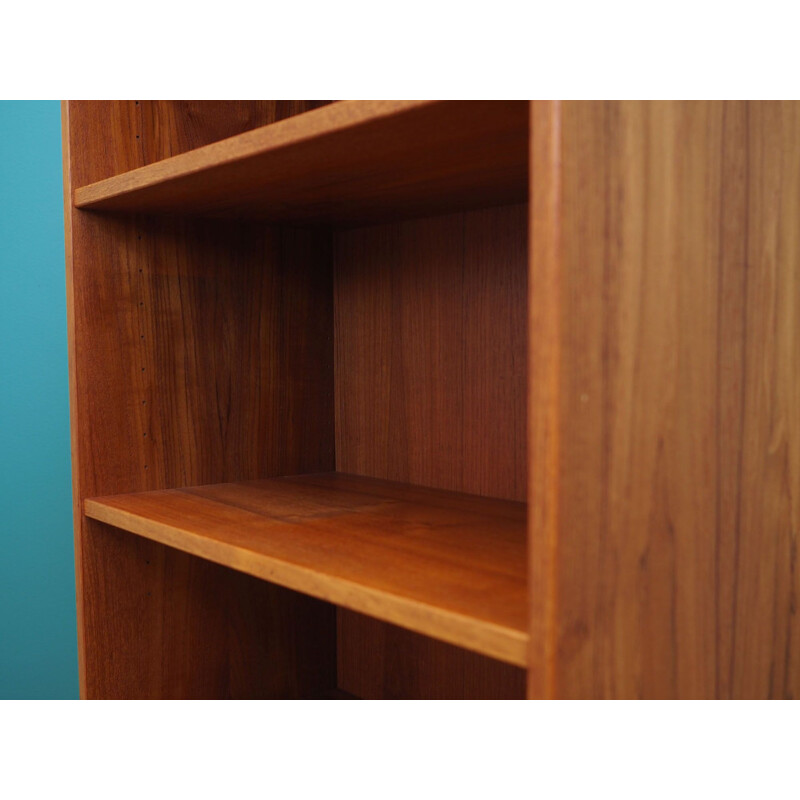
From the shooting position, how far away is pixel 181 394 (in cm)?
102

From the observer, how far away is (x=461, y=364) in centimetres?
100

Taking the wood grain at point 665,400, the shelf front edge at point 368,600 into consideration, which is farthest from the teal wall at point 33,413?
the wood grain at point 665,400

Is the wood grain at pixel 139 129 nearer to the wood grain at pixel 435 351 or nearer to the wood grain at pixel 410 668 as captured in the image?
the wood grain at pixel 435 351

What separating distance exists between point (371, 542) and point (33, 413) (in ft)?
3.91

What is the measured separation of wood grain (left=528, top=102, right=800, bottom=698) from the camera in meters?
0.47

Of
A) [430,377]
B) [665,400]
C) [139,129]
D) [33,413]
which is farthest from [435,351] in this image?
[33,413]

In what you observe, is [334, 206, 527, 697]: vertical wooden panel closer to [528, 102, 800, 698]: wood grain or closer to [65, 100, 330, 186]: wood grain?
[65, 100, 330, 186]: wood grain

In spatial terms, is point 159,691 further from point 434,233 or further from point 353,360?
point 434,233

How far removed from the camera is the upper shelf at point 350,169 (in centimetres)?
59

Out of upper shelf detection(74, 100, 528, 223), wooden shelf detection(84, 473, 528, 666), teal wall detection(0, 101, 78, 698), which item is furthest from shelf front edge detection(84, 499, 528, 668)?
teal wall detection(0, 101, 78, 698)

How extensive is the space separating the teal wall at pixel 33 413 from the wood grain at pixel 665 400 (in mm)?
1430

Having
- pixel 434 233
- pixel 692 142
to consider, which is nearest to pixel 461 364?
pixel 434 233

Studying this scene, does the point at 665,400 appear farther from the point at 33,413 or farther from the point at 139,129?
the point at 33,413

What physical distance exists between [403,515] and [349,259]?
0.41m
